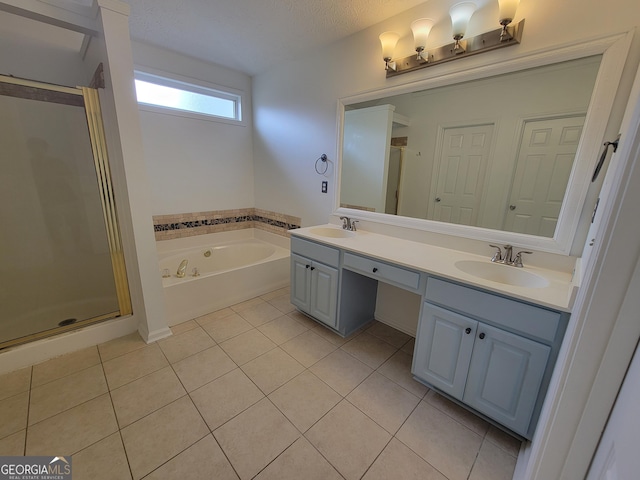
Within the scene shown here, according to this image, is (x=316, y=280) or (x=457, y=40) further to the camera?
(x=316, y=280)

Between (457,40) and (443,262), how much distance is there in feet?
4.51

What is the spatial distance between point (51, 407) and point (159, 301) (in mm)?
783

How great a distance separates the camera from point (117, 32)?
1.59m

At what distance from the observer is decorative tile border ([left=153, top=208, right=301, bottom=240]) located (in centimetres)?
296

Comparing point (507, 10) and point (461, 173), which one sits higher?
point (507, 10)

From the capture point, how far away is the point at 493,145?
1.66 m

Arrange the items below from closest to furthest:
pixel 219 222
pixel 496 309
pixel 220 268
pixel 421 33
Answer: pixel 496 309 < pixel 421 33 < pixel 220 268 < pixel 219 222

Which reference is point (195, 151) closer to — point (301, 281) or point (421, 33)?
point (301, 281)

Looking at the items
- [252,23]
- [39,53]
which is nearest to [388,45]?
[252,23]

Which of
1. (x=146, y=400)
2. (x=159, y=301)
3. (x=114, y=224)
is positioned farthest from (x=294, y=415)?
(x=114, y=224)

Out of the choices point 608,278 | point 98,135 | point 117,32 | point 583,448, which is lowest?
point 583,448

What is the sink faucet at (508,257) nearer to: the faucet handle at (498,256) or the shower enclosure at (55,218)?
the faucet handle at (498,256)

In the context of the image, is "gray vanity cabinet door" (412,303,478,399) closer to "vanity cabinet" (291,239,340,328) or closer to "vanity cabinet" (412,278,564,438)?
"vanity cabinet" (412,278,564,438)

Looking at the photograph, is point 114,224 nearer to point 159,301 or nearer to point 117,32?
point 159,301
